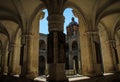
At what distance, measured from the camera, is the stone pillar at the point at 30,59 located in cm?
720

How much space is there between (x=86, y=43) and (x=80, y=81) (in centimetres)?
279

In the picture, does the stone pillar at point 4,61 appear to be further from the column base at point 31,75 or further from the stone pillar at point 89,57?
the stone pillar at point 89,57

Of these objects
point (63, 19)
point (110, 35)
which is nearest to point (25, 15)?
point (63, 19)

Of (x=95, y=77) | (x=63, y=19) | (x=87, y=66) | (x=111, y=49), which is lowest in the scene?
(x=95, y=77)

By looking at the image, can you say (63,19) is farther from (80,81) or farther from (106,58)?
(106,58)

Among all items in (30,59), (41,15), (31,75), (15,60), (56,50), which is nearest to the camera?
(56,50)

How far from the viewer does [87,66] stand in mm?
7152

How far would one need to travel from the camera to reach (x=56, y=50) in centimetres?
472

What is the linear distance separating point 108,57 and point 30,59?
5.97 metres

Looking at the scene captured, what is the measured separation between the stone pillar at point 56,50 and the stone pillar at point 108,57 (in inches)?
234

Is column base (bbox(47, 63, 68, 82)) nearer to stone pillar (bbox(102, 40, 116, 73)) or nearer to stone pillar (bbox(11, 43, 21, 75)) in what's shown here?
stone pillar (bbox(102, 40, 116, 73))

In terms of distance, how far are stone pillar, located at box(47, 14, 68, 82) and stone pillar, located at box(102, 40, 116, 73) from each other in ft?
19.5

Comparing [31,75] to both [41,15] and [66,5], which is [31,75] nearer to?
[41,15]

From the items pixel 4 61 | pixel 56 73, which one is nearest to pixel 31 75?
pixel 56 73
